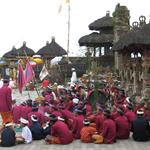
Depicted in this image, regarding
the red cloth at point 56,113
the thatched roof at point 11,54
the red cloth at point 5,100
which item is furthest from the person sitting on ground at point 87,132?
the thatched roof at point 11,54

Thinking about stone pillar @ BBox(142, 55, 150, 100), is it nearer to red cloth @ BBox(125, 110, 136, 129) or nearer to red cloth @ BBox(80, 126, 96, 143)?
red cloth @ BBox(125, 110, 136, 129)

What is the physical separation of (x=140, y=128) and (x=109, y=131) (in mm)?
858

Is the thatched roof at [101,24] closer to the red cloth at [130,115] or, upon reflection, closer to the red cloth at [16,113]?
the red cloth at [16,113]

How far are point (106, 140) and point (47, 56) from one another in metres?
35.0

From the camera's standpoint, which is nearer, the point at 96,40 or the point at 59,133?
the point at 59,133

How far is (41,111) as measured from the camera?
15.6 metres

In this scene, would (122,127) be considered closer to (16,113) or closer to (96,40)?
(16,113)

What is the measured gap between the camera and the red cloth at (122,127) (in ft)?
45.3

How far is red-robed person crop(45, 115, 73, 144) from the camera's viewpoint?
13.2 meters

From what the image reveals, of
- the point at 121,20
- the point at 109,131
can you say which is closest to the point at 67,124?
the point at 109,131

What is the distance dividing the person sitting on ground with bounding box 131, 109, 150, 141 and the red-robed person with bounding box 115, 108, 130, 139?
9.6 inches

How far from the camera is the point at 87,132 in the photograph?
44.1 feet

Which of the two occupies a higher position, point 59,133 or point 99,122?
point 99,122

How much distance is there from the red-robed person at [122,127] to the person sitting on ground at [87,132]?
0.75 meters
